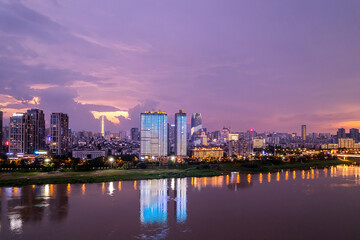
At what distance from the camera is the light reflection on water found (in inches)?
351

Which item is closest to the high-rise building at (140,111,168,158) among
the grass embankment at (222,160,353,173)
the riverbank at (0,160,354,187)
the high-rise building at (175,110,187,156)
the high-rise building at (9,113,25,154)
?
the high-rise building at (175,110,187,156)

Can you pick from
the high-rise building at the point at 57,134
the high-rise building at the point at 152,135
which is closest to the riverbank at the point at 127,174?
the high-rise building at the point at 152,135

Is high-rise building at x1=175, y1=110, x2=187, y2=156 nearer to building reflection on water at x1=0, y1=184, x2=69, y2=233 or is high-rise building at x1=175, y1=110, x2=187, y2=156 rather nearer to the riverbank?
the riverbank

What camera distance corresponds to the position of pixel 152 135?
42781 mm

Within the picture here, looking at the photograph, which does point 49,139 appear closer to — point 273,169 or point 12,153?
point 12,153

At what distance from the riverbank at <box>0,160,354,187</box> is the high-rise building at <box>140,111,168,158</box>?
711 inches

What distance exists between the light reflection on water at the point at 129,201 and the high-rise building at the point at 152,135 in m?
24.3

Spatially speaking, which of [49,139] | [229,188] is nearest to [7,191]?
[229,188]

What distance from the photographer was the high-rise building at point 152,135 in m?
42.8

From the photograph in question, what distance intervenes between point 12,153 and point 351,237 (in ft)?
124

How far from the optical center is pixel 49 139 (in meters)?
38.8

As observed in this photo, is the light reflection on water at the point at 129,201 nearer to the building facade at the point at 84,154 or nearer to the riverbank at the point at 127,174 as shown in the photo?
the riverbank at the point at 127,174

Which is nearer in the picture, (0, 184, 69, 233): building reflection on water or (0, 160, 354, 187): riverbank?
(0, 184, 69, 233): building reflection on water

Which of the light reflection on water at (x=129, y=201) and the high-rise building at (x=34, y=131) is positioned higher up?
the high-rise building at (x=34, y=131)
